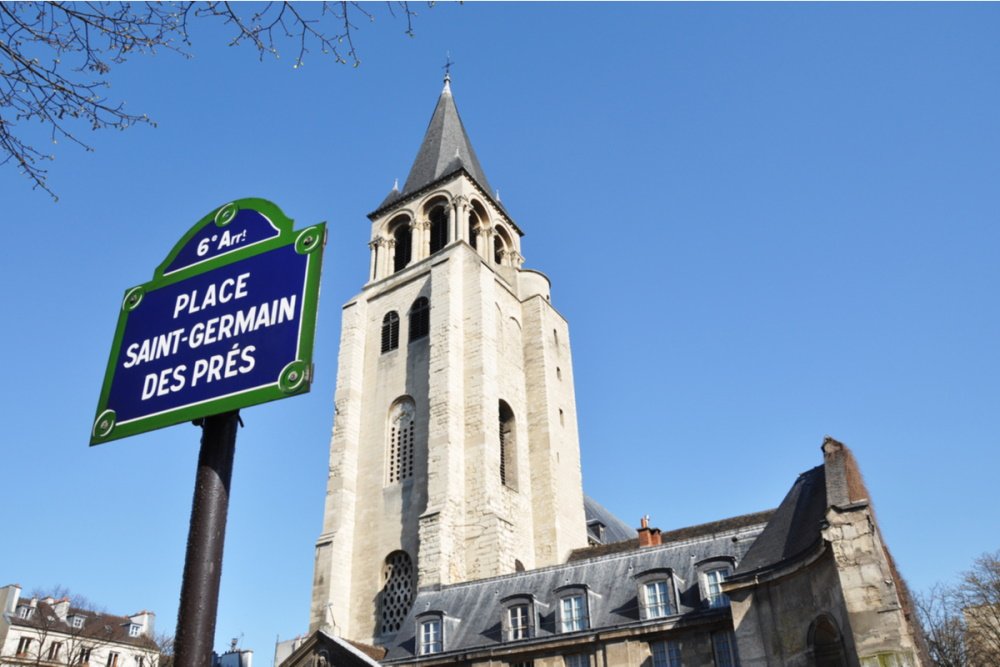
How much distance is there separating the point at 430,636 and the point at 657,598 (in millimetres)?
6236

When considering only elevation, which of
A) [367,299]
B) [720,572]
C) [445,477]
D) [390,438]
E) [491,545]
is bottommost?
[720,572]

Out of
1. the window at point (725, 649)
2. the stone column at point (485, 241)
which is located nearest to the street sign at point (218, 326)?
the window at point (725, 649)

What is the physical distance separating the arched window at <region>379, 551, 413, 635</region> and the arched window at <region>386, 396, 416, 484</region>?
3.08 metres

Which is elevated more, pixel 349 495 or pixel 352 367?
pixel 352 367

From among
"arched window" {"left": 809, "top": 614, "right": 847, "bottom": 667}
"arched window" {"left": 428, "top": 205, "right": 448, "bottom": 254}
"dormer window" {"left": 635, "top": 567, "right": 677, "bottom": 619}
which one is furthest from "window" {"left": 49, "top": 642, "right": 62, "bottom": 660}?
"arched window" {"left": 809, "top": 614, "right": 847, "bottom": 667}

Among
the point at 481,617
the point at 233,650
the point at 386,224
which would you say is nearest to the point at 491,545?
the point at 481,617

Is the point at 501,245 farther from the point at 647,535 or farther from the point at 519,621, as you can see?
the point at 519,621

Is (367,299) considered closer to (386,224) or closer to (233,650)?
(386,224)

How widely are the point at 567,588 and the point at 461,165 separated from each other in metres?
22.8

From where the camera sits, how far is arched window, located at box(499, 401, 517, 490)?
31.3 meters

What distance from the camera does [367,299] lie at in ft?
118

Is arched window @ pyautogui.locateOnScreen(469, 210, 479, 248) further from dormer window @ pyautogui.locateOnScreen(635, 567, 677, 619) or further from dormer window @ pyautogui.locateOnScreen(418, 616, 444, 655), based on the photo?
dormer window @ pyautogui.locateOnScreen(635, 567, 677, 619)

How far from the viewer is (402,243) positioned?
127 ft

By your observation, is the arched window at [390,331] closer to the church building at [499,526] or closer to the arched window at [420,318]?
the church building at [499,526]
